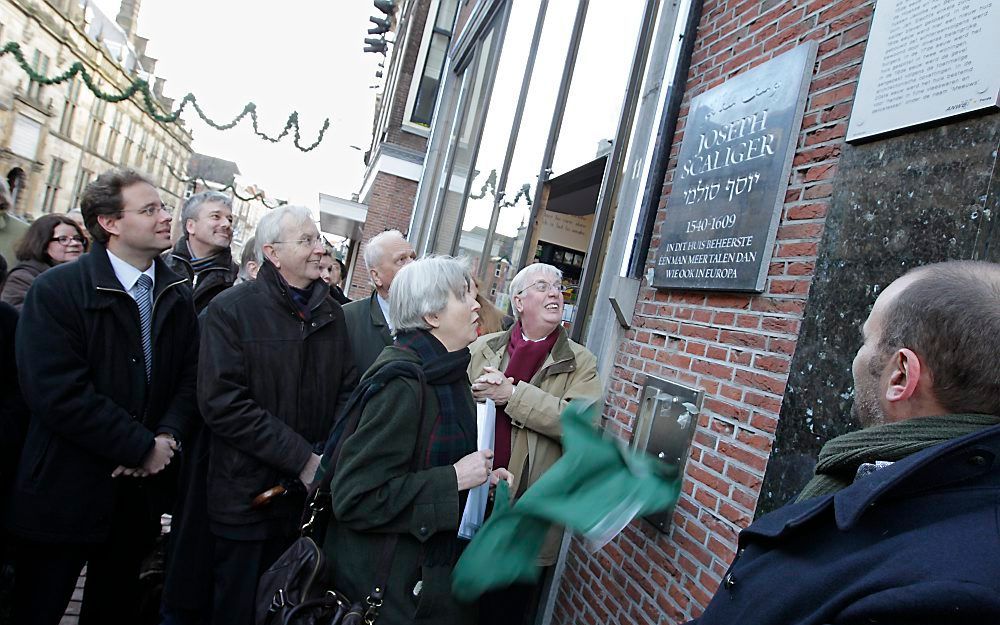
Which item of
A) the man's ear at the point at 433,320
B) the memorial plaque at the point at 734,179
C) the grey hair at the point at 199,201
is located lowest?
the man's ear at the point at 433,320

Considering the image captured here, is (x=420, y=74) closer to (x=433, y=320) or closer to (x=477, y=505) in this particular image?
(x=433, y=320)

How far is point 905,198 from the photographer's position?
2213mm

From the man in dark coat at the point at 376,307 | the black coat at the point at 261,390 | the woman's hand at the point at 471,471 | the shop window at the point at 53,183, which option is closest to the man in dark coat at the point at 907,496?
the woman's hand at the point at 471,471

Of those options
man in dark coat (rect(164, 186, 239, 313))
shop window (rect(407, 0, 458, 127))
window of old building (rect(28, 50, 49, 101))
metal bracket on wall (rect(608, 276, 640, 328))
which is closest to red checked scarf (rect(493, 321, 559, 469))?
metal bracket on wall (rect(608, 276, 640, 328))

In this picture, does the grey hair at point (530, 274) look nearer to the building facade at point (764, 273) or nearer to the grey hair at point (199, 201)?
the building facade at point (764, 273)

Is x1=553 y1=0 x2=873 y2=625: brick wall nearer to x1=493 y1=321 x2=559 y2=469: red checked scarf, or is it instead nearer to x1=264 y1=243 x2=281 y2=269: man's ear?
x1=493 y1=321 x2=559 y2=469: red checked scarf

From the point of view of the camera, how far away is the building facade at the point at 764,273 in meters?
2.21

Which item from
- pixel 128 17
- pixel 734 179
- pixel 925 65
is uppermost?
pixel 128 17

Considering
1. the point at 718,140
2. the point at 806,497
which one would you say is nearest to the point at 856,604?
the point at 806,497

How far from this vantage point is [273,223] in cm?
349

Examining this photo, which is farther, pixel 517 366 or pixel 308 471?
pixel 517 366

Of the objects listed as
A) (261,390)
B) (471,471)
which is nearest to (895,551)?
(471,471)

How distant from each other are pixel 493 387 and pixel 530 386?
187 mm

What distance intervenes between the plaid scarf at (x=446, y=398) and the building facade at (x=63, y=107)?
33.9 metres
